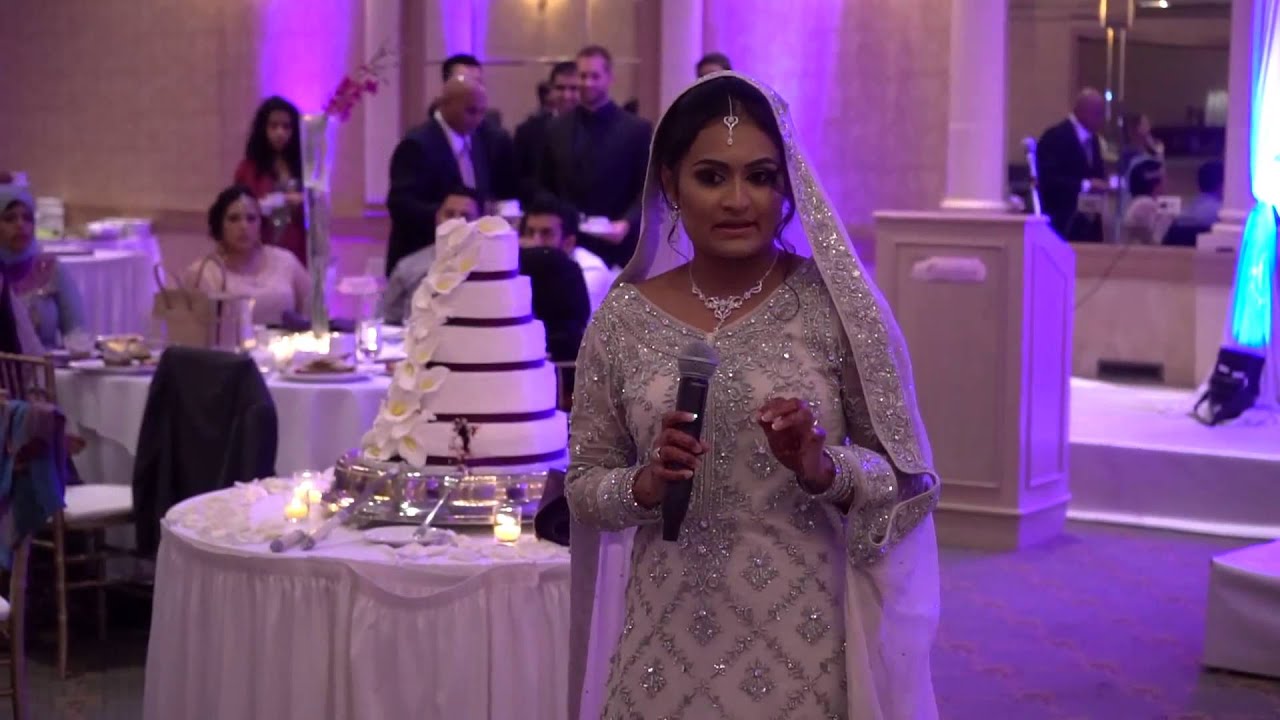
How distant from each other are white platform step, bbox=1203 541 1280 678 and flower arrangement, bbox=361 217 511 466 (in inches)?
106

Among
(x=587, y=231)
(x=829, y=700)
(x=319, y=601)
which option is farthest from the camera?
(x=587, y=231)

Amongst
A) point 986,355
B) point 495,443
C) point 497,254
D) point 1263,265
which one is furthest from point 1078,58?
point 495,443

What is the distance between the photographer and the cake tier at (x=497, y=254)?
3668mm

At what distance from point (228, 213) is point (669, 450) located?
516 centimetres

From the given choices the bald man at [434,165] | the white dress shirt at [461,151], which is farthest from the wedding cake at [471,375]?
the white dress shirt at [461,151]

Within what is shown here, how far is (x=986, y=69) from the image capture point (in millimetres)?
8148

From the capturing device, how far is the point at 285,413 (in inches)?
224

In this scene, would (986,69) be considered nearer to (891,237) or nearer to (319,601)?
(891,237)

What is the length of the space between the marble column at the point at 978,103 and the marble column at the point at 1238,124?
217cm

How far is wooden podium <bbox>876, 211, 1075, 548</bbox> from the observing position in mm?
7086

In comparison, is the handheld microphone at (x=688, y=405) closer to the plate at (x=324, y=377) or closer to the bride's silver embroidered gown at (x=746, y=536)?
the bride's silver embroidered gown at (x=746, y=536)

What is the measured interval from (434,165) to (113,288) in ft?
11.1

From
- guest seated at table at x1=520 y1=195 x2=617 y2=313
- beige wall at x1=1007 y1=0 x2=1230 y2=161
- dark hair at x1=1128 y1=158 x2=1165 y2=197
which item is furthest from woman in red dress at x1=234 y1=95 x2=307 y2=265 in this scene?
dark hair at x1=1128 y1=158 x2=1165 y2=197

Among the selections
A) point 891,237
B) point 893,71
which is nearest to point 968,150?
point 891,237
